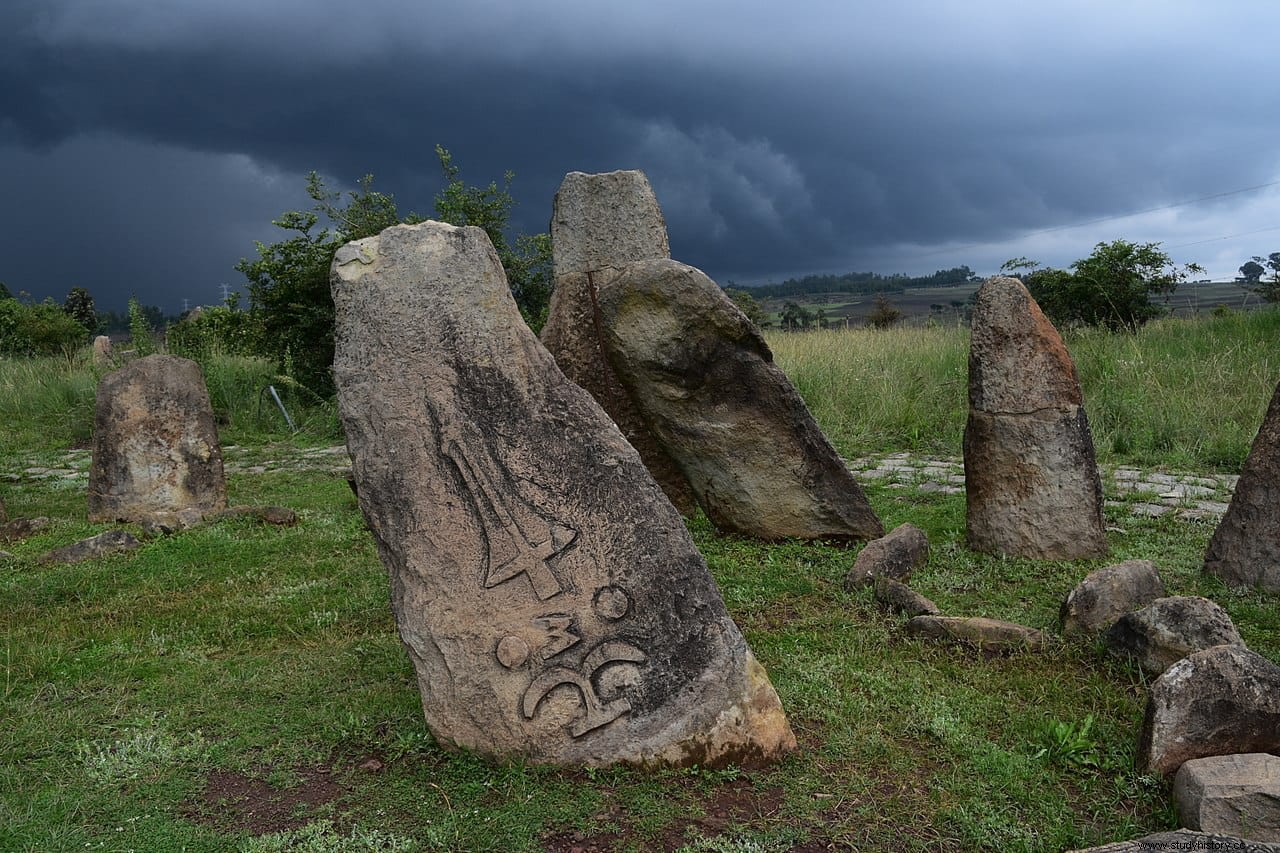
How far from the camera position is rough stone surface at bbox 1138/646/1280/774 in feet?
10.3

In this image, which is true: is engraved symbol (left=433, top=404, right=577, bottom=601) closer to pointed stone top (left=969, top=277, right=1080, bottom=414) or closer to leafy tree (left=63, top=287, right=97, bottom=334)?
pointed stone top (left=969, top=277, right=1080, bottom=414)

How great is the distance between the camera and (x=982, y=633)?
4395 mm

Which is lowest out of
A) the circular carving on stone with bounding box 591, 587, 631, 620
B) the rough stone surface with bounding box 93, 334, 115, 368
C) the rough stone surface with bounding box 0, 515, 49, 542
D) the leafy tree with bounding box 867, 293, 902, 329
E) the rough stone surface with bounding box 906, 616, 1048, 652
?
the rough stone surface with bounding box 0, 515, 49, 542

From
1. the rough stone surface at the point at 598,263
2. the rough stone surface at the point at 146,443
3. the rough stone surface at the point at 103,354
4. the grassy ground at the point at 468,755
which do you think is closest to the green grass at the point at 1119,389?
the grassy ground at the point at 468,755

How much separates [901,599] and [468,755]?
2.40m

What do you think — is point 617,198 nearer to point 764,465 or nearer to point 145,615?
point 764,465

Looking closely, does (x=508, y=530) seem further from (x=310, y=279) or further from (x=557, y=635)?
(x=310, y=279)

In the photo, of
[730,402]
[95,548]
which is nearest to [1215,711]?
[730,402]

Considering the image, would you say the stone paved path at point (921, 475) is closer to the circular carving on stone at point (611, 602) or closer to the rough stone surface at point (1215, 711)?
the rough stone surface at point (1215, 711)

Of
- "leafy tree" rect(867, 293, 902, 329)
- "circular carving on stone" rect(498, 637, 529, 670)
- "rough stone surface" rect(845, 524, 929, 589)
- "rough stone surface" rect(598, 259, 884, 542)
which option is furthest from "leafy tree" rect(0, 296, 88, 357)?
"circular carving on stone" rect(498, 637, 529, 670)

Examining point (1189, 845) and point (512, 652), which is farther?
point (512, 652)

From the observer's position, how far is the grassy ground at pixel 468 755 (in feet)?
9.86

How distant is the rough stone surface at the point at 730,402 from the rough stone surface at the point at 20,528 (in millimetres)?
4586

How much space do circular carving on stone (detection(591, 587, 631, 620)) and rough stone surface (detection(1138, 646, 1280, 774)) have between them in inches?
66.6
